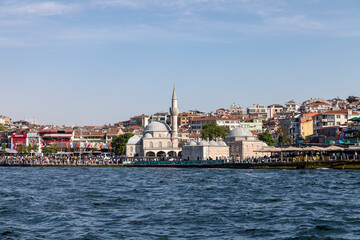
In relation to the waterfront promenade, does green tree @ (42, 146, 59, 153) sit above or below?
above

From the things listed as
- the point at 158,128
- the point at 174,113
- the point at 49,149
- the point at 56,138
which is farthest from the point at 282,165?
the point at 56,138

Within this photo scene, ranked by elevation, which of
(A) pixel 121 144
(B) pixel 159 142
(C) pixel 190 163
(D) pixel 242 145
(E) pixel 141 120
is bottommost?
(C) pixel 190 163

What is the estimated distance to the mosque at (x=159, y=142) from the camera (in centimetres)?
9675

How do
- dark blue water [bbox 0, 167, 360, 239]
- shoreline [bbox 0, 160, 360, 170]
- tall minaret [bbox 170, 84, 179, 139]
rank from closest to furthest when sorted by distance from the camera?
dark blue water [bbox 0, 167, 360, 239] → shoreline [bbox 0, 160, 360, 170] → tall minaret [bbox 170, 84, 179, 139]

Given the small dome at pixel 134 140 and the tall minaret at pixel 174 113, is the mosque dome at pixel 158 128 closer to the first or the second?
the tall minaret at pixel 174 113

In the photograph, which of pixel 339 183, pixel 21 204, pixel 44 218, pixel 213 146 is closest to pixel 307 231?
pixel 44 218

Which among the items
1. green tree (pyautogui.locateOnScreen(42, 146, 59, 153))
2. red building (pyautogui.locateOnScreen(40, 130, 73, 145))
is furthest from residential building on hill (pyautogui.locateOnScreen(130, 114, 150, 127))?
green tree (pyautogui.locateOnScreen(42, 146, 59, 153))

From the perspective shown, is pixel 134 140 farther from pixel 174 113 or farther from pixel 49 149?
pixel 49 149

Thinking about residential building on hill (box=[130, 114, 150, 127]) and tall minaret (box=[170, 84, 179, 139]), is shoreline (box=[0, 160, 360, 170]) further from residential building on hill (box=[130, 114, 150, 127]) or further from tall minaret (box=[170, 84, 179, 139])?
residential building on hill (box=[130, 114, 150, 127])

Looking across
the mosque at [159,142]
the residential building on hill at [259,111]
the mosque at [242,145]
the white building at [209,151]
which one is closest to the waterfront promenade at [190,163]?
the white building at [209,151]

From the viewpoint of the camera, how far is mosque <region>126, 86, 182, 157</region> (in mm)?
96750

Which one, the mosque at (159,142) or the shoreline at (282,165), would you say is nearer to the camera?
the shoreline at (282,165)

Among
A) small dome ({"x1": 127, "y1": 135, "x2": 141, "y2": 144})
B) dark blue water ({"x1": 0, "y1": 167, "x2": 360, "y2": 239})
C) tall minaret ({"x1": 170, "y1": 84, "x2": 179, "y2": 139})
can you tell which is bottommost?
dark blue water ({"x1": 0, "y1": 167, "x2": 360, "y2": 239})

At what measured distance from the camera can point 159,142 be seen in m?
97.2
